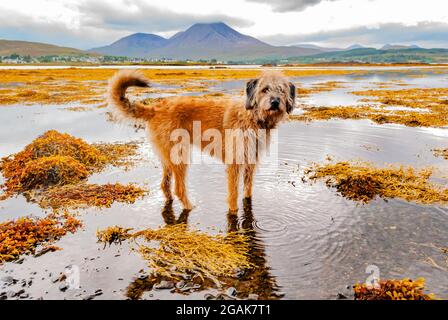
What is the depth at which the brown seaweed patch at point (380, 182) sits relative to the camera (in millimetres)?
8195

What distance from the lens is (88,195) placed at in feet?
27.7

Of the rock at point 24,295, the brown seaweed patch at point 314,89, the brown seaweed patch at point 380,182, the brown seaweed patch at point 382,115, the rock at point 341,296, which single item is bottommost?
the rock at point 341,296

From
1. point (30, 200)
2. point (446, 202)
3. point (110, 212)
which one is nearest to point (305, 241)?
point (446, 202)

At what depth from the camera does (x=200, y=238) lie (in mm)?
6402

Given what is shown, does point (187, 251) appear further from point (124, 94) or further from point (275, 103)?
point (124, 94)

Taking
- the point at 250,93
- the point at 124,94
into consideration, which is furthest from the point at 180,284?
the point at 124,94

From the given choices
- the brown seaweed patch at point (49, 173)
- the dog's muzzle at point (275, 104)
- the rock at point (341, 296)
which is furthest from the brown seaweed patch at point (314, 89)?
the rock at point (341, 296)

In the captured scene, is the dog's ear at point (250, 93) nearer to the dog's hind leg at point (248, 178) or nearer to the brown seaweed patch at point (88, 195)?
the dog's hind leg at point (248, 178)

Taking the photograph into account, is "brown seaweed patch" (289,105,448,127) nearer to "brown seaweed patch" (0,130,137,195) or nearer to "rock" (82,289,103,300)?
"brown seaweed patch" (0,130,137,195)

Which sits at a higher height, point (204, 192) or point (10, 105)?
point (10, 105)

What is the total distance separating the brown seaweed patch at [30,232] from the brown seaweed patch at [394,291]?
532 centimetres
